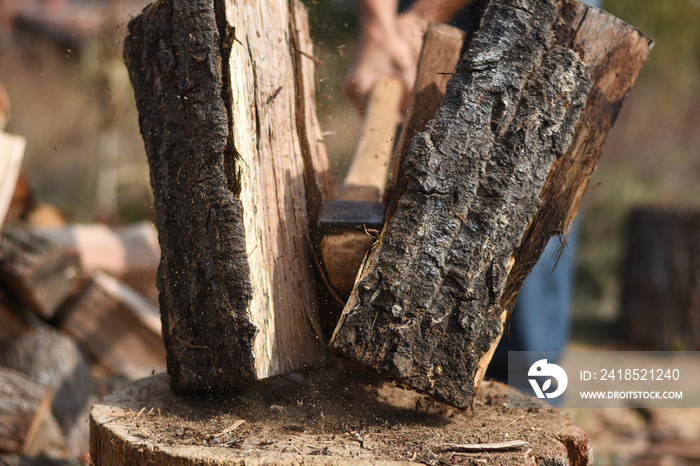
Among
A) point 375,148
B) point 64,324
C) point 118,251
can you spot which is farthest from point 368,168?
point 118,251

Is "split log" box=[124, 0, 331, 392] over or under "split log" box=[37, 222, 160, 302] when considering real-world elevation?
over

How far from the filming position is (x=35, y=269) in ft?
8.07

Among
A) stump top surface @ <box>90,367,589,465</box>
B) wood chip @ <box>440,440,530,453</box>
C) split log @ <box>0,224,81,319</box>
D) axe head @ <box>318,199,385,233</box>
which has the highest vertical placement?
axe head @ <box>318,199,385,233</box>

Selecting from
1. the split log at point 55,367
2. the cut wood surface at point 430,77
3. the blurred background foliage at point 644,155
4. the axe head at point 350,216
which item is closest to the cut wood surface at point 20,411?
the split log at point 55,367

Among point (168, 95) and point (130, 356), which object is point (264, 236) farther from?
point (130, 356)

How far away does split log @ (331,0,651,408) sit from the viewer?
4.19ft

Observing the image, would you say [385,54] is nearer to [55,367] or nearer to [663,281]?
[55,367]

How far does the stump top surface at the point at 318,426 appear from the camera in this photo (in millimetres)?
1146

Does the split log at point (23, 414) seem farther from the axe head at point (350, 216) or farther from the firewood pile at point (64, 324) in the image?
the axe head at point (350, 216)

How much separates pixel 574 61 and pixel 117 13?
1.45 metres

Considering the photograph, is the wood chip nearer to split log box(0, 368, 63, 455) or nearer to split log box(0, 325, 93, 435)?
split log box(0, 368, 63, 455)

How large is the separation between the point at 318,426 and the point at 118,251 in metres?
2.27

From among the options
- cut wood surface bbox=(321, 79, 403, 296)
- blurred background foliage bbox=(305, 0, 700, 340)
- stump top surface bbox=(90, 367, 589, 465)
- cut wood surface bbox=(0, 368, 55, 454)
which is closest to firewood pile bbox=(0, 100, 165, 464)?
cut wood surface bbox=(0, 368, 55, 454)

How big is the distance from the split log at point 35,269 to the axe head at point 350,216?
5.18ft
